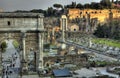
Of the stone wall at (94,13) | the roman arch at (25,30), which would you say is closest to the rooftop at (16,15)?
the roman arch at (25,30)

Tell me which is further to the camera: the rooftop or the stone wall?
the stone wall

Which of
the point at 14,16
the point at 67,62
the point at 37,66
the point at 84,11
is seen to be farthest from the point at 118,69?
the point at 84,11

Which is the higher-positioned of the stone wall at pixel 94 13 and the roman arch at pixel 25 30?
the roman arch at pixel 25 30

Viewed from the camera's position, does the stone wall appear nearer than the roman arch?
No

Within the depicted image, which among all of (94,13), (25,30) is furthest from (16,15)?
(94,13)

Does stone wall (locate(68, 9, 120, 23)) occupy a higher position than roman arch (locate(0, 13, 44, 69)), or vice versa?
roman arch (locate(0, 13, 44, 69))

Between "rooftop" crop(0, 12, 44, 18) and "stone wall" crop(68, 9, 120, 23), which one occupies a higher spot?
"rooftop" crop(0, 12, 44, 18)

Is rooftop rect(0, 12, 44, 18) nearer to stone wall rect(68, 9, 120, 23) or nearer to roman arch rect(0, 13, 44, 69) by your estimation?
roman arch rect(0, 13, 44, 69)

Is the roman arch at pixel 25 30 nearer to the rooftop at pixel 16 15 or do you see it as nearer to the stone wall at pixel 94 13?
the rooftop at pixel 16 15

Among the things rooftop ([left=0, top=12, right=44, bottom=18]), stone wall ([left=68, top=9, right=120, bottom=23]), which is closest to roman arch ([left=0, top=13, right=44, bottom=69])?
rooftop ([left=0, top=12, right=44, bottom=18])

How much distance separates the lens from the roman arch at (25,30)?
24.9 meters

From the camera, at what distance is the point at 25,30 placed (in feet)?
82.7

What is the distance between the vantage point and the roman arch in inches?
981

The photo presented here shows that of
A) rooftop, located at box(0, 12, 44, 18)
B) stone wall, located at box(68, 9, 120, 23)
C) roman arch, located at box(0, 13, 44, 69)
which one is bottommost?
stone wall, located at box(68, 9, 120, 23)
